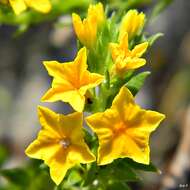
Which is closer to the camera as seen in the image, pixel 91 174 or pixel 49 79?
pixel 91 174

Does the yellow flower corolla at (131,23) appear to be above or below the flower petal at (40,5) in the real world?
Result: below

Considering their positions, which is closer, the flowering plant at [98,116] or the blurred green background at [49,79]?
the flowering plant at [98,116]

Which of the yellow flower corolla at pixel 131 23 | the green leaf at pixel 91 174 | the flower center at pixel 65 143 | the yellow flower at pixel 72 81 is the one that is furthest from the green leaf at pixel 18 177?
the yellow flower corolla at pixel 131 23

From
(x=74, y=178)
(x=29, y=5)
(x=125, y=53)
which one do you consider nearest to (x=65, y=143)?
(x=74, y=178)

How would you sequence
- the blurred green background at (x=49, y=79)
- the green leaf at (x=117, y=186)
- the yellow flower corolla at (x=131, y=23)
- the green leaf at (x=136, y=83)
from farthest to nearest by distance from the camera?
the blurred green background at (x=49, y=79)
the green leaf at (x=117, y=186)
the yellow flower corolla at (x=131, y=23)
the green leaf at (x=136, y=83)

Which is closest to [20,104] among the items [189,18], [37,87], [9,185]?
[37,87]

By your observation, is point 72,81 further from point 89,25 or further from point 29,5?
point 29,5

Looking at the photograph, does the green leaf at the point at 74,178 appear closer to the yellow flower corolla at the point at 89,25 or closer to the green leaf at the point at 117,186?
the green leaf at the point at 117,186
